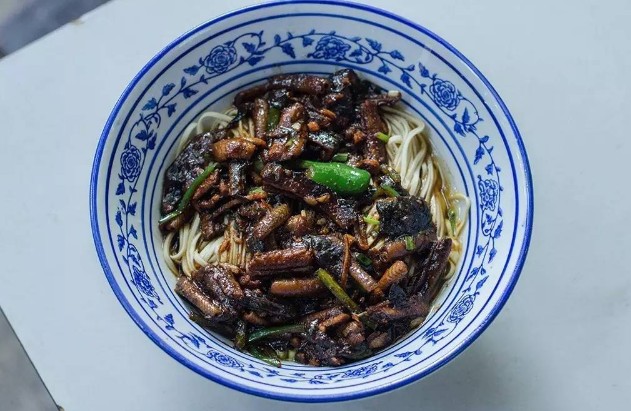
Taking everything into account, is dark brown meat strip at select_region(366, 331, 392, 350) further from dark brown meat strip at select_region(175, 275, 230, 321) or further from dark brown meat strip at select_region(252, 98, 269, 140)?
dark brown meat strip at select_region(252, 98, 269, 140)

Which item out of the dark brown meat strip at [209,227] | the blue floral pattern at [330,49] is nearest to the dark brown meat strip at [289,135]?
the blue floral pattern at [330,49]

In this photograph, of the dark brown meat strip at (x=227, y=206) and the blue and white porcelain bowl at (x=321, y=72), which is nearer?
the blue and white porcelain bowl at (x=321, y=72)

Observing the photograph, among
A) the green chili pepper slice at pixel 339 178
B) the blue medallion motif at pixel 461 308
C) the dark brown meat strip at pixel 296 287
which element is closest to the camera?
the blue medallion motif at pixel 461 308

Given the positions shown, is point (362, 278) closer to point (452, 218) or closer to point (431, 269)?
point (431, 269)

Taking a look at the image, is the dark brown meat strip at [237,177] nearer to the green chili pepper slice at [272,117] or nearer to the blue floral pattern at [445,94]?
the green chili pepper slice at [272,117]
